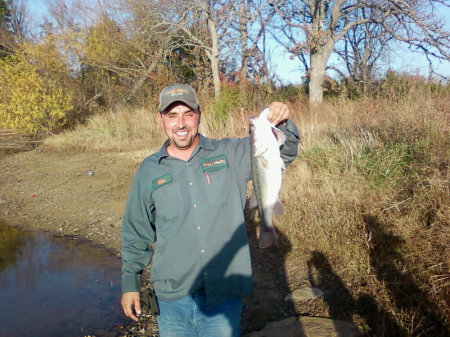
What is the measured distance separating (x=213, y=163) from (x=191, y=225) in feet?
1.47

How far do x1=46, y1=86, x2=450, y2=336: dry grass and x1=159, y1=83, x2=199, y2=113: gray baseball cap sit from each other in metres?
2.88

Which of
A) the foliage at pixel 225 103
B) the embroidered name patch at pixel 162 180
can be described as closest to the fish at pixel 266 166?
the embroidered name patch at pixel 162 180

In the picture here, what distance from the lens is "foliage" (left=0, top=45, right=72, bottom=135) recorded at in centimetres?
1673

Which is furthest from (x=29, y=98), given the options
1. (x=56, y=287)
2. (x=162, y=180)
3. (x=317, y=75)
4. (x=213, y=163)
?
(x=213, y=163)

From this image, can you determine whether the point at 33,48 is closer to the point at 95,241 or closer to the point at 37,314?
the point at 95,241

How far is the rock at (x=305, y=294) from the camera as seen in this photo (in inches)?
174

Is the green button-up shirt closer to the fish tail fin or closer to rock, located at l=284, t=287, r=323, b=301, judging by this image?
the fish tail fin

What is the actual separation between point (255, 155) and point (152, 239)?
3.22 ft

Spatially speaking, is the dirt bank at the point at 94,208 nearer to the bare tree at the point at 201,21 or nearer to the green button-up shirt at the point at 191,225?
the green button-up shirt at the point at 191,225

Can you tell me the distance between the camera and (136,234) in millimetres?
2625

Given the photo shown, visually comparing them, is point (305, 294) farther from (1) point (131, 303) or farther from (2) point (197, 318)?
(1) point (131, 303)

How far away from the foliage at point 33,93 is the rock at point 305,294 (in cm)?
1604

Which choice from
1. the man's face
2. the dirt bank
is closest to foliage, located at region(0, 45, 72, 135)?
the dirt bank

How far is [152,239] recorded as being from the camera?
8.86 ft
